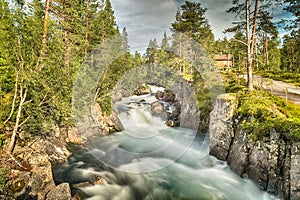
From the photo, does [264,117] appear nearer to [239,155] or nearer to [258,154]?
[258,154]

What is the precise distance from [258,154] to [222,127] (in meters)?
2.94

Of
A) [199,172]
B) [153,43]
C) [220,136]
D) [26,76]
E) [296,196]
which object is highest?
[153,43]

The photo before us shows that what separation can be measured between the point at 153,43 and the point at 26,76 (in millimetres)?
56475

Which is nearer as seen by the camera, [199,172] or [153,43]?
[199,172]

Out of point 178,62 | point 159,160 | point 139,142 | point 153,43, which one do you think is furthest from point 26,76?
point 153,43

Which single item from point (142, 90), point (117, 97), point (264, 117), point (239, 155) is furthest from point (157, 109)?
point (142, 90)

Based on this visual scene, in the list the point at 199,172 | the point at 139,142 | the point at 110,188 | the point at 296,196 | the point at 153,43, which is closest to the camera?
the point at 296,196

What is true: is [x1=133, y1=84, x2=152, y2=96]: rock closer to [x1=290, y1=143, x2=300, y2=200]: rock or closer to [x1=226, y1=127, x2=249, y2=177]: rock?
[x1=226, y1=127, x2=249, y2=177]: rock

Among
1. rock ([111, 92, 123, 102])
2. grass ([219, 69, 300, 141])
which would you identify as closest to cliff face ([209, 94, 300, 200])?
grass ([219, 69, 300, 141])

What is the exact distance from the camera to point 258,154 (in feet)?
28.4

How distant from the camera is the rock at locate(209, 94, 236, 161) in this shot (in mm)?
11039

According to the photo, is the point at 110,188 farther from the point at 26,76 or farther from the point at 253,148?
the point at 253,148

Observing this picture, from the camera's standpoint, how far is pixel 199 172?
36.7 feet

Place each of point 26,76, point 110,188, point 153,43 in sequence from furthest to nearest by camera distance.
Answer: point 153,43, point 110,188, point 26,76
